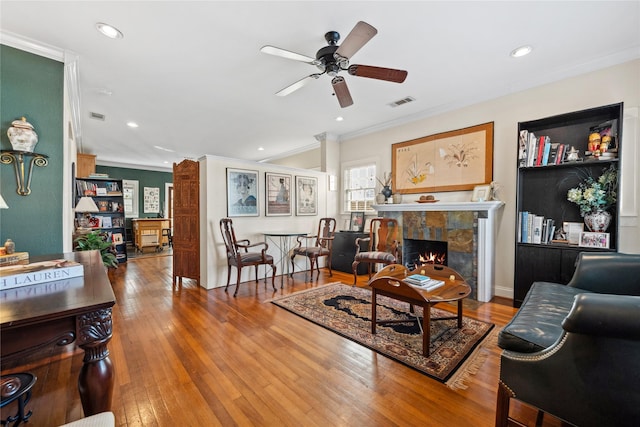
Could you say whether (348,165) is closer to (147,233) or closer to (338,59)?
(338,59)

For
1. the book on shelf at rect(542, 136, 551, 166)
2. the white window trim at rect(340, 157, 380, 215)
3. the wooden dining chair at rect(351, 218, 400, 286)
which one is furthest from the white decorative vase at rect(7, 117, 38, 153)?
the book on shelf at rect(542, 136, 551, 166)

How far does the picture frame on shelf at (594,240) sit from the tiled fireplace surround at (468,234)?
2.85 ft

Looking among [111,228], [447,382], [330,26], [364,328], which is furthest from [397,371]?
[111,228]

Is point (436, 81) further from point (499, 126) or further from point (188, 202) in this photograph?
point (188, 202)

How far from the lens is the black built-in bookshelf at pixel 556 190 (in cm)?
278

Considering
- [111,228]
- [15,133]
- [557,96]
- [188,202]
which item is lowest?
[111,228]

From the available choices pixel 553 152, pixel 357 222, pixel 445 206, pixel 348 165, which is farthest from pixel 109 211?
pixel 553 152

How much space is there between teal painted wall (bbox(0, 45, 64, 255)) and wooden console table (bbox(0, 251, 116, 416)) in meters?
1.86

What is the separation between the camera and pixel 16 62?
2414 millimetres

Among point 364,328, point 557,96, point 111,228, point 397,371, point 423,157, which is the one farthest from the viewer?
point 111,228

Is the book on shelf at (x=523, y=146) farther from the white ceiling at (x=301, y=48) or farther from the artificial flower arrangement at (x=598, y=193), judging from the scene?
the white ceiling at (x=301, y=48)

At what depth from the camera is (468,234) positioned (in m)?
→ 3.58

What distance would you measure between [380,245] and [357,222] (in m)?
1.17

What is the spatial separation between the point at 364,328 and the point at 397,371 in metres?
0.68
